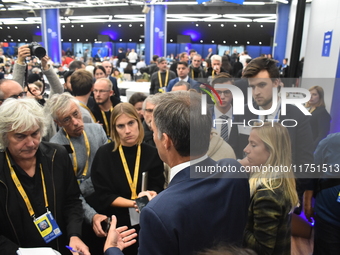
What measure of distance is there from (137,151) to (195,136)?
1.02m

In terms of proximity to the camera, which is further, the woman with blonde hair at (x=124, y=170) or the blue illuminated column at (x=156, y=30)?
the blue illuminated column at (x=156, y=30)

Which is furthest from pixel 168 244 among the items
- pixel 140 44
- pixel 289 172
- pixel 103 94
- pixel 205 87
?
pixel 140 44

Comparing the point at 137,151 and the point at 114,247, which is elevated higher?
the point at 137,151

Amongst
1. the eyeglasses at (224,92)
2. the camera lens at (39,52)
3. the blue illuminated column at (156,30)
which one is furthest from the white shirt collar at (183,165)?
the blue illuminated column at (156,30)

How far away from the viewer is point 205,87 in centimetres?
174

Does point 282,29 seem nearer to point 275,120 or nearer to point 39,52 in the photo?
point 39,52

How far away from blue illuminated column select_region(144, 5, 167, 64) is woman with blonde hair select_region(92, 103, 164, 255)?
1341cm

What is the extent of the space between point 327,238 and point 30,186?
185 centimetres

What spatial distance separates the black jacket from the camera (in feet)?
4.82

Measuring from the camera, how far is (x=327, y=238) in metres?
1.90

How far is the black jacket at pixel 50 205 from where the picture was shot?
1.47 meters

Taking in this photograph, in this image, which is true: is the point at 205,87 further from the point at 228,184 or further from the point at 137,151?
the point at 228,184

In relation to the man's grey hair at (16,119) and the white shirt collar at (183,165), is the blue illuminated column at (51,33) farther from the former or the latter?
the white shirt collar at (183,165)

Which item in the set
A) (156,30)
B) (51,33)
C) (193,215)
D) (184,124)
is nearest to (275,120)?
(184,124)
